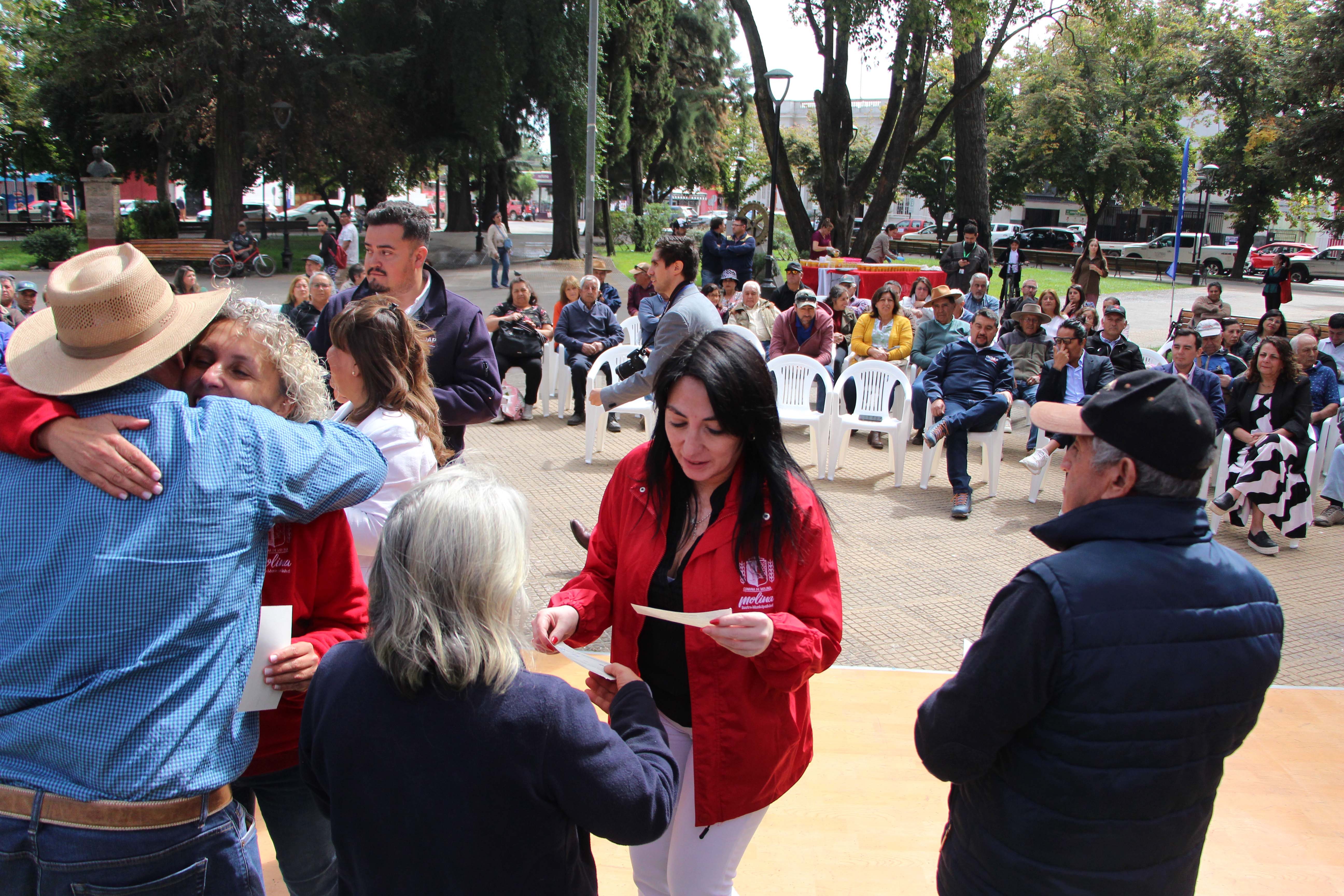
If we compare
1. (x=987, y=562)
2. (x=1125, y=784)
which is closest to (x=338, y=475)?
(x=1125, y=784)

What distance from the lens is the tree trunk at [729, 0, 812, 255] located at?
18.8 m

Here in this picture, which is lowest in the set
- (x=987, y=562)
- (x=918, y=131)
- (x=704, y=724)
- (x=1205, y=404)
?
(x=987, y=562)

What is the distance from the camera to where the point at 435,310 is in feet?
12.0

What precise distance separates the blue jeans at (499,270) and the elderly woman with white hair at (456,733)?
70.7ft

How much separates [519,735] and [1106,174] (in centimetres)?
4447

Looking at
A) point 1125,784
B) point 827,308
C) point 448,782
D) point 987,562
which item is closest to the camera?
point 448,782

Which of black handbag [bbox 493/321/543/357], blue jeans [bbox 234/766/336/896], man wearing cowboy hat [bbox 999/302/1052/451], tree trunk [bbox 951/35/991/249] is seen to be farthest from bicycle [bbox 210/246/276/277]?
blue jeans [bbox 234/766/336/896]

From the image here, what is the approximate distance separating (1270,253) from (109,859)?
1643 inches

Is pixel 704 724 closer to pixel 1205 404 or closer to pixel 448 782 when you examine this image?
pixel 448 782

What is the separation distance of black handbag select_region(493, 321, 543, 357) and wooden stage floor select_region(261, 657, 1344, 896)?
6.29 metres

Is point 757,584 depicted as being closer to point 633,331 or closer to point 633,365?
point 633,365

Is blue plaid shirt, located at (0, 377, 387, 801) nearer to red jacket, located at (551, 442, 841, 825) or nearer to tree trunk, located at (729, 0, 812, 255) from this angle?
red jacket, located at (551, 442, 841, 825)

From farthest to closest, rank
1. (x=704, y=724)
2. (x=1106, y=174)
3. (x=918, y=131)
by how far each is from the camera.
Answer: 1. (x=918, y=131)
2. (x=1106, y=174)
3. (x=704, y=724)

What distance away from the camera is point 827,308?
1114 centimetres
